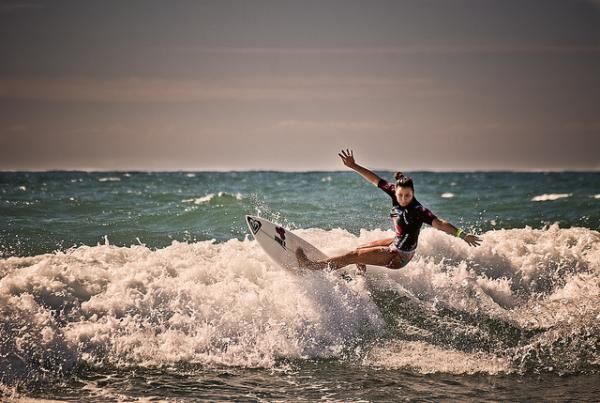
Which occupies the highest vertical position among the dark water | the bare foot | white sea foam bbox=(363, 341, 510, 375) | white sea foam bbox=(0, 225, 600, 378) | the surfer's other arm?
the surfer's other arm

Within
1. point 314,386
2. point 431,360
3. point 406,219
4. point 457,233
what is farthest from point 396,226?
point 314,386

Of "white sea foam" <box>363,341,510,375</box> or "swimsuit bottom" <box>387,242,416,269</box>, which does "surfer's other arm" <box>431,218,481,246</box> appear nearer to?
"swimsuit bottom" <box>387,242,416,269</box>

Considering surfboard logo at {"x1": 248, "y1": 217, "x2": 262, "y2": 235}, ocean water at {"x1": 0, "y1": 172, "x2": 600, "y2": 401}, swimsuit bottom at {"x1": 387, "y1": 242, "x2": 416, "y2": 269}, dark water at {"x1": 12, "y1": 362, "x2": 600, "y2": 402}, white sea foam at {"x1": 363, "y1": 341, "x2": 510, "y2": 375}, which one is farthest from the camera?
surfboard logo at {"x1": 248, "y1": 217, "x2": 262, "y2": 235}

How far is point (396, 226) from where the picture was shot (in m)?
8.70

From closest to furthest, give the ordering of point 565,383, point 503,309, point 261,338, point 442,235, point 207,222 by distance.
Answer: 1. point 565,383
2. point 261,338
3. point 503,309
4. point 442,235
5. point 207,222

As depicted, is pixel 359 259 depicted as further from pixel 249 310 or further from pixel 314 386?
pixel 314 386

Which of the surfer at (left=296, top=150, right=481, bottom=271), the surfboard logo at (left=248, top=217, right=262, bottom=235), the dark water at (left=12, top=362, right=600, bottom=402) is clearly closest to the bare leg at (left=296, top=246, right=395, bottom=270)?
the surfer at (left=296, top=150, right=481, bottom=271)

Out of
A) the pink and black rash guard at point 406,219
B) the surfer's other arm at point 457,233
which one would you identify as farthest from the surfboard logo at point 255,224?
the surfer's other arm at point 457,233

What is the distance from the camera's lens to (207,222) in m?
16.8

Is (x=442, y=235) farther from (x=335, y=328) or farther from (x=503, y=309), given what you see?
(x=335, y=328)

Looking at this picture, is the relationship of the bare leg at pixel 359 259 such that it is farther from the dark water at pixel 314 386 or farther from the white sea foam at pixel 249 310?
the dark water at pixel 314 386

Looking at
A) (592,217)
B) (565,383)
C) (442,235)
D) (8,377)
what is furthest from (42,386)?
(592,217)

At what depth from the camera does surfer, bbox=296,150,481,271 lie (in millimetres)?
8336

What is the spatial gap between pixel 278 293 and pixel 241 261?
1241mm
